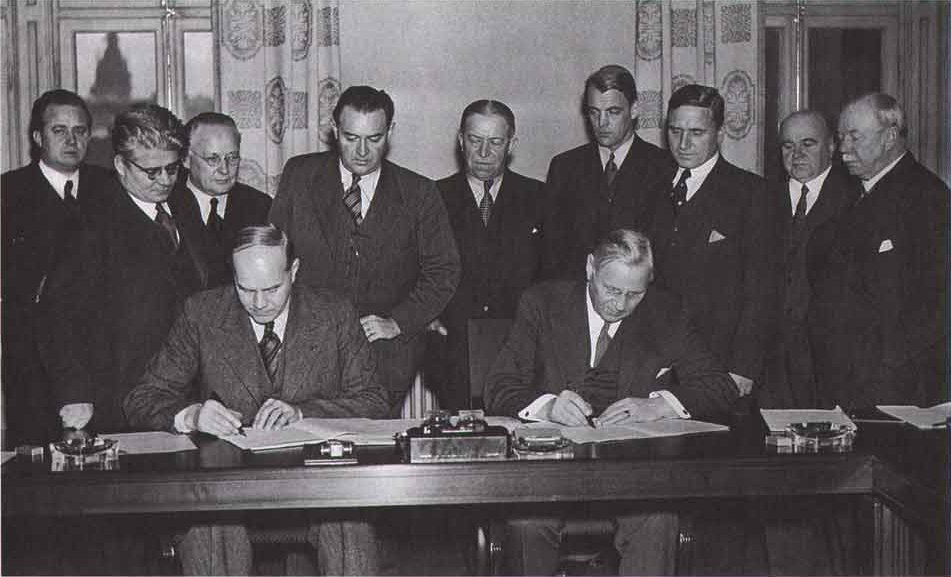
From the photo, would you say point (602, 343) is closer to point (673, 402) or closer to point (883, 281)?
Result: point (673, 402)

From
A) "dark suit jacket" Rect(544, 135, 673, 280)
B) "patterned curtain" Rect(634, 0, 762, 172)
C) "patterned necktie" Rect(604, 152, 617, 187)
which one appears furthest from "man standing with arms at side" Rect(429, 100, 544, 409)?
"patterned curtain" Rect(634, 0, 762, 172)

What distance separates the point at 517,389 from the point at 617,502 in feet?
1.55

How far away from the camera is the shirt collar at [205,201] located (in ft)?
14.4

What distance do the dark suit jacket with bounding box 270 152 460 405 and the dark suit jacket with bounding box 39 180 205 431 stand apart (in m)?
0.55

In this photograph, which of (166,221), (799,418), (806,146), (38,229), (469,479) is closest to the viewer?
(469,479)

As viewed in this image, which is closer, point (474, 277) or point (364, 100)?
point (364, 100)

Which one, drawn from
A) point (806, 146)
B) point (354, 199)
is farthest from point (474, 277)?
point (806, 146)

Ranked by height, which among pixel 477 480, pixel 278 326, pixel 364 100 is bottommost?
pixel 477 480

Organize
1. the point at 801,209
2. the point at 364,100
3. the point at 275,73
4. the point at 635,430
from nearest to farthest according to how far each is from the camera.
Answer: the point at 635,430, the point at 364,100, the point at 801,209, the point at 275,73

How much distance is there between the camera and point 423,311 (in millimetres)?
4246

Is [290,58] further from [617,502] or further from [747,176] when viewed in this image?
[617,502]

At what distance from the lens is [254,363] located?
3.51m

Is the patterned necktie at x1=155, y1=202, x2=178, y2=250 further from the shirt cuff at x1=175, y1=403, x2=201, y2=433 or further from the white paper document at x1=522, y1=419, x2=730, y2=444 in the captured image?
the white paper document at x1=522, y1=419, x2=730, y2=444

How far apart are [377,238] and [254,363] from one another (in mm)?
948
